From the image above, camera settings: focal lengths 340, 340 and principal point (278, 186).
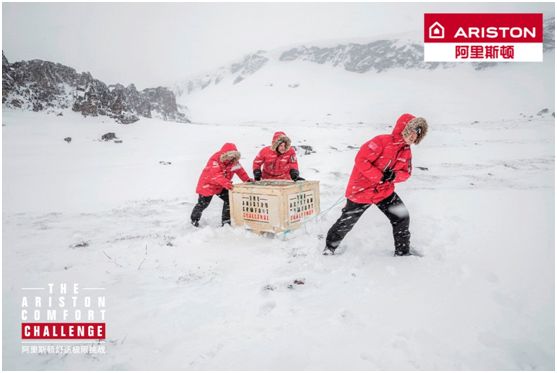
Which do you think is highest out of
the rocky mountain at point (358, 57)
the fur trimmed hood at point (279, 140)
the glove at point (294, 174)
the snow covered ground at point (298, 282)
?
the rocky mountain at point (358, 57)

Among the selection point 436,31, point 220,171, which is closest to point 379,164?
point 220,171

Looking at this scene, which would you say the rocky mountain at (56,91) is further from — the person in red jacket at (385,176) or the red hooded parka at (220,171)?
the person in red jacket at (385,176)

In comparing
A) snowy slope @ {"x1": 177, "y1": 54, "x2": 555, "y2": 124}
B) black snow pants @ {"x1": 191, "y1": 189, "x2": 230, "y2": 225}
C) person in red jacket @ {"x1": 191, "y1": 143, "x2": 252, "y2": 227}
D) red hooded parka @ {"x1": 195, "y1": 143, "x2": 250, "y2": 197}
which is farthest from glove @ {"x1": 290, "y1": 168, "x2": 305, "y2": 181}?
snowy slope @ {"x1": 177, "y1": 54, "x2": 555, "y2": 124}

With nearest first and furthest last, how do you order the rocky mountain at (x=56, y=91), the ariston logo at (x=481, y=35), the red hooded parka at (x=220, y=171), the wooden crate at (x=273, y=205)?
the wooden crate at (x=273, y=205) < the red hooded parka at (x=220, y=171) < the ariston logo at (x=481, y=35) < the rocky mountain at (x=56, y=91)

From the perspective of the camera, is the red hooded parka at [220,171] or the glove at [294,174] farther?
the glove at [294,174]

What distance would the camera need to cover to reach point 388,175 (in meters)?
3.49

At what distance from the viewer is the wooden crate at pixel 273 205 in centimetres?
419

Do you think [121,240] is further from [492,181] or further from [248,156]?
[248,156]

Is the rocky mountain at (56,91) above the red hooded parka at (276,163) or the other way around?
→ above

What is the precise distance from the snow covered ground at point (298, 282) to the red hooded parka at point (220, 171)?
65cm

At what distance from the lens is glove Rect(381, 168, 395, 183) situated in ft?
11.3

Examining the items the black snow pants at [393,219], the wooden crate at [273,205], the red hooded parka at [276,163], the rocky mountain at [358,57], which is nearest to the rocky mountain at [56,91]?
the red hooded parka at [276,163]

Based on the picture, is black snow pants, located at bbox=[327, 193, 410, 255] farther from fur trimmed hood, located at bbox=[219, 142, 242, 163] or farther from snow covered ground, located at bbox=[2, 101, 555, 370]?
fur trimmed hood, located at bbox=[219, 142, 242, 163]

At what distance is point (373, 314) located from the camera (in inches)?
99.3
